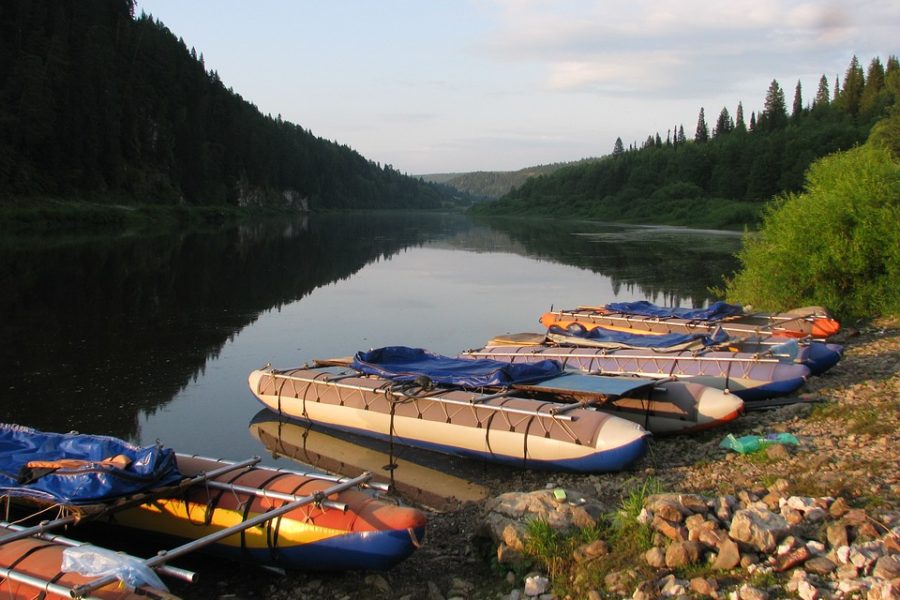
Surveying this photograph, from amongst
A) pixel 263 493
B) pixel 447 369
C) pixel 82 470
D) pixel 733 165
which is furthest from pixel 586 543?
pixel 733 165

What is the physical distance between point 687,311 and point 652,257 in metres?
34.2

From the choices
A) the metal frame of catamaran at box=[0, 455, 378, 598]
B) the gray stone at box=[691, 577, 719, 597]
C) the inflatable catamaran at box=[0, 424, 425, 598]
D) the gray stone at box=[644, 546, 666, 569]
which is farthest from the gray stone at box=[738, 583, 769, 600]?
the metal frame of catamaran at box=[0, 455, 378, 598]

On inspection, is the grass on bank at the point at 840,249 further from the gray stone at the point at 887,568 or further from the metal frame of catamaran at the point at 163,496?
the metal frame of catamaran at the point at 163,496

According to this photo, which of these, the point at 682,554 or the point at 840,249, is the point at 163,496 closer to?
the point at 682,554

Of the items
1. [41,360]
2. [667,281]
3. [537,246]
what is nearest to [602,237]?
[537,246]

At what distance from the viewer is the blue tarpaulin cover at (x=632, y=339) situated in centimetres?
1916

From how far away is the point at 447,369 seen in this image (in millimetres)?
16484

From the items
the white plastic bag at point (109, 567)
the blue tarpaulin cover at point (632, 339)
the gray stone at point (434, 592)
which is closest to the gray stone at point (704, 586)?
the gray stone at point (434, 592)

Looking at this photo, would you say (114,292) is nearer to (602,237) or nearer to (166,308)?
(166,308)

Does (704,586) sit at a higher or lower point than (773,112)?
lower

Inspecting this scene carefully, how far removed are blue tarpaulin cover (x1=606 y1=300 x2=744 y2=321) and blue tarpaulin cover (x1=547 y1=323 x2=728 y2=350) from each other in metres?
2.65

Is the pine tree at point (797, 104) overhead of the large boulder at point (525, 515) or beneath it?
overhead

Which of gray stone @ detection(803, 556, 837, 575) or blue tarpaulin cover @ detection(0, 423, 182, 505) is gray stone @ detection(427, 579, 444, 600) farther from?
gray stone @ detection(803, 556, 837, 575)

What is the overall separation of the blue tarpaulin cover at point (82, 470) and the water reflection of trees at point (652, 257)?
94.6ft
